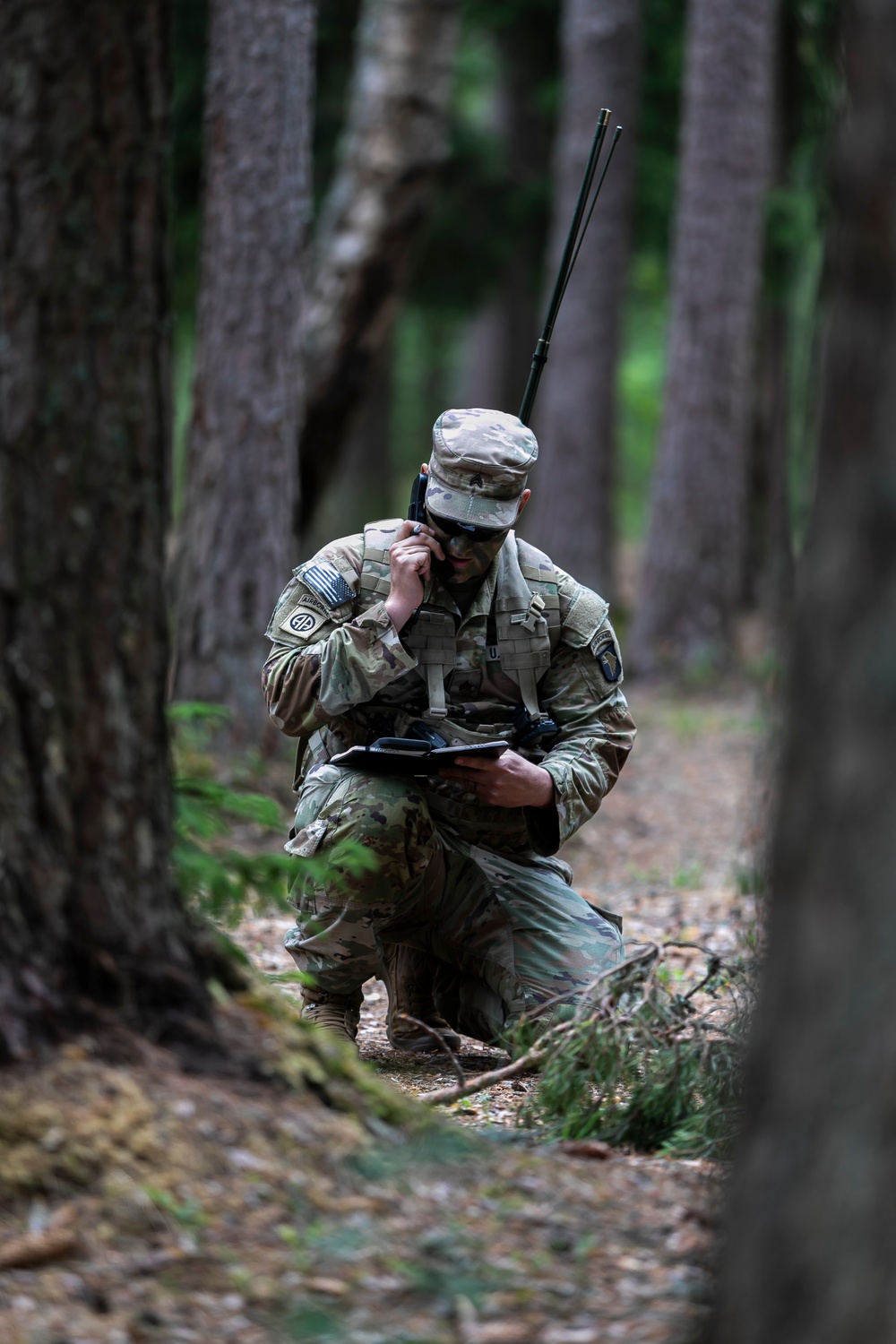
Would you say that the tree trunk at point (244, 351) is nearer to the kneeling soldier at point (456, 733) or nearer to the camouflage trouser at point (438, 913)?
the kneeling soldier at point (456, 733)

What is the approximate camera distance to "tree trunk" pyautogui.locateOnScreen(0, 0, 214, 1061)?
2359 millimetres

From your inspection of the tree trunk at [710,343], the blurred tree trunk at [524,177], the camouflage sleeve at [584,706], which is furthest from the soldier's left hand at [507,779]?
the blurred tree trunk at [524,177]

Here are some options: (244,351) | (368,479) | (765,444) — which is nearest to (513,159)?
(368,479)

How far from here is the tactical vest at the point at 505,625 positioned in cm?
414

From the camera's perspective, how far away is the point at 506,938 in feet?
13.9

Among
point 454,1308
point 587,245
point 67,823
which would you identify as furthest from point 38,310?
point 587,245

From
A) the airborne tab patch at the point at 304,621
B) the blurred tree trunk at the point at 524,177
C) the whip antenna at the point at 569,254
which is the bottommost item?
the airborne tab patch at the point at 304,621

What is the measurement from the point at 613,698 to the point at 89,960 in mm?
2175

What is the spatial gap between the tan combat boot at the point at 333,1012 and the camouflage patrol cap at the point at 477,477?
4.78ft

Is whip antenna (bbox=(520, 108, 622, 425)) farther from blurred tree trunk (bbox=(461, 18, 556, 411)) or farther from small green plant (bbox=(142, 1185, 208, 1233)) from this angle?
blurred tree trunk (bbox=(461, 18, 556, 411))

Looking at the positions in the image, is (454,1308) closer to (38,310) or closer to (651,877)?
(38,310)

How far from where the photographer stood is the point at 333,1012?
4137 millimetres

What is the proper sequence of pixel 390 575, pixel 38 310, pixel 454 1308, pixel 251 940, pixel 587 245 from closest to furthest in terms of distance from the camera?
pixel 454 1308 → pixel 38 310 → pixel 390 575 → pixel 251 940 → pixel 587 245

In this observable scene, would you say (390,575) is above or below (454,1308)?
above
